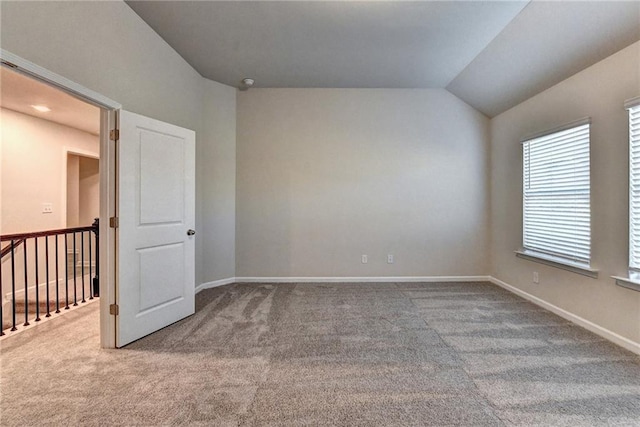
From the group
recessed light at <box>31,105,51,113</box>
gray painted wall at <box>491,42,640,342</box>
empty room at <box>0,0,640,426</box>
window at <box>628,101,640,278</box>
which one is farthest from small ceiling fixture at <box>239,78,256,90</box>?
window at <box>628,101,640,278</box>

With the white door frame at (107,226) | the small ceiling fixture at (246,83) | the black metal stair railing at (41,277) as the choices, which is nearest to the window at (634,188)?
the small ceiling fixture at (246,83)

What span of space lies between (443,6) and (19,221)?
226 inches

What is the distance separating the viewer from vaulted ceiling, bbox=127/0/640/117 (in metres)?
2.43

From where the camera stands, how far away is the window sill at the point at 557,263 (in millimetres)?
2629

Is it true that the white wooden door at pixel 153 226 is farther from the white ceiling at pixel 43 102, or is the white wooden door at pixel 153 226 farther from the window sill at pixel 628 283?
the window sill at pixel 628 283

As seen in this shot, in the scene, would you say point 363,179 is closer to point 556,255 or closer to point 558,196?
point 558,196

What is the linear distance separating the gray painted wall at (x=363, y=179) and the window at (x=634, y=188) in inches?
76.5

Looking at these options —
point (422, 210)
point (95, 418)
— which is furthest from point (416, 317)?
point (95, 418)

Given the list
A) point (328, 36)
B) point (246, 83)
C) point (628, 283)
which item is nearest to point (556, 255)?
point (628, 283)

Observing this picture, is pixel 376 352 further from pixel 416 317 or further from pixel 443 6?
pixel 443 6

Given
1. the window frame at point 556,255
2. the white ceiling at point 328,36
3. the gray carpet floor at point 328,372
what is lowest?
the gray carpet floor at point 328,372

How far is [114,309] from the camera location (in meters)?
2.37

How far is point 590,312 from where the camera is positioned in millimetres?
2646

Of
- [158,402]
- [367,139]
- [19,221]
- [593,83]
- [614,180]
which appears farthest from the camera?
[367,139]
